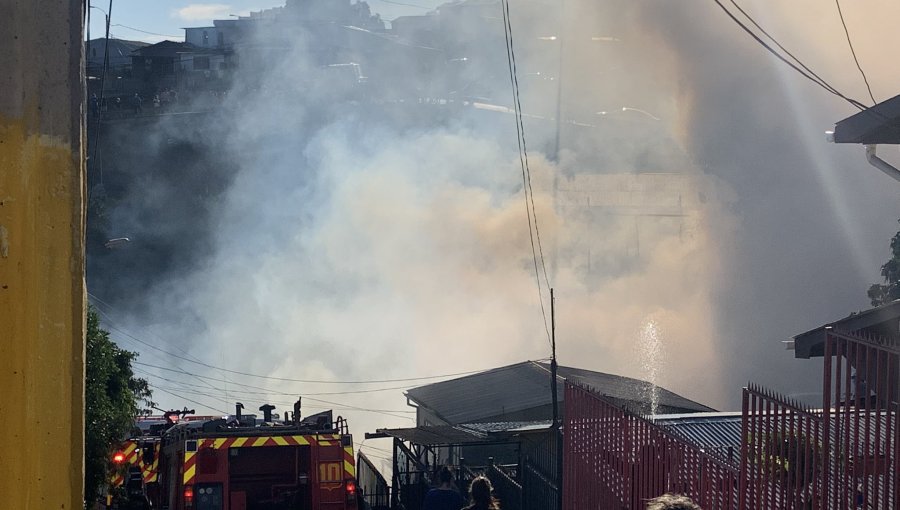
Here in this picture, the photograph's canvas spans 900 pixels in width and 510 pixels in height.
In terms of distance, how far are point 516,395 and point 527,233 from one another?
18421mm

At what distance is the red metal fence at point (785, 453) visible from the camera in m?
4.53

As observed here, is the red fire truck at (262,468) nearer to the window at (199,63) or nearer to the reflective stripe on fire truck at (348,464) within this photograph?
the reflective stripe on fire truck at (348,464)

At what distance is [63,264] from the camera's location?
101 inches

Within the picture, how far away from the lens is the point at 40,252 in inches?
99.7

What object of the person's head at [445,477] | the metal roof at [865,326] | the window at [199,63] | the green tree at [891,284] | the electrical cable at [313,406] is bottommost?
the electrical cable at [313,406]

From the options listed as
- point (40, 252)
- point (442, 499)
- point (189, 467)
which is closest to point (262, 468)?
point (189, 467)

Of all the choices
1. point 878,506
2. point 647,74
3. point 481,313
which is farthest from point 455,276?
point 878,506

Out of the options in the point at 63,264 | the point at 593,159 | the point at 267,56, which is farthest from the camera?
the point at 267,56

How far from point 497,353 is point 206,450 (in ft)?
75.8

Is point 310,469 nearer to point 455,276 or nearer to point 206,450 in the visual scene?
point 206,450

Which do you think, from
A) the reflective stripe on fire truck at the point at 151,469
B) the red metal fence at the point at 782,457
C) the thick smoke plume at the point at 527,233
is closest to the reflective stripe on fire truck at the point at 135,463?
the reflective stripe on fire truck at the point at 151,469

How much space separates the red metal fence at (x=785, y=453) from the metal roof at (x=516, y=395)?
8269 millimetres

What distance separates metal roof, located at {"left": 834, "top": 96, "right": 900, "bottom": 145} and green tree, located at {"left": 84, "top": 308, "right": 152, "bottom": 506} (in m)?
6.89

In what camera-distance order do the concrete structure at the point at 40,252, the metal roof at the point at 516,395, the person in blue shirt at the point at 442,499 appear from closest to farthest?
the concrete structure at the point at 40,252, the person in blue shirt at the point at 442,499, the metal roof at the point at 516,395
